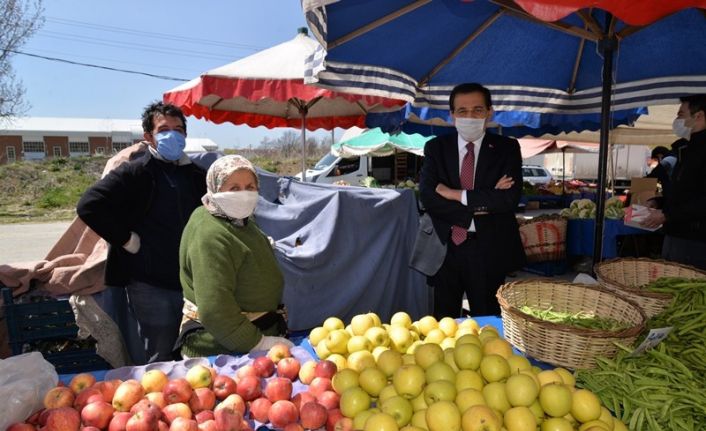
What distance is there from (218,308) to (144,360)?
79.9 inches

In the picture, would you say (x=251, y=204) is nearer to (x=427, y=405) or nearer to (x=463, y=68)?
(x=427, y=405)

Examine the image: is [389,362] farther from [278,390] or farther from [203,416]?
[203,416]

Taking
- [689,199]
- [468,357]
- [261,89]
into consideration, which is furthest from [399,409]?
[261,89]

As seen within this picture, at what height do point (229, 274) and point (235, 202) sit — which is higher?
point (235, 202)

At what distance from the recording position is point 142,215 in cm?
291

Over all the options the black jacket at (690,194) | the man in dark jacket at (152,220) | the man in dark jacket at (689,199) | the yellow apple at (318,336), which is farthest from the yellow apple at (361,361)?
the black jacket at (690,194)

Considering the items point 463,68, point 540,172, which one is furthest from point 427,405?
point 540,172

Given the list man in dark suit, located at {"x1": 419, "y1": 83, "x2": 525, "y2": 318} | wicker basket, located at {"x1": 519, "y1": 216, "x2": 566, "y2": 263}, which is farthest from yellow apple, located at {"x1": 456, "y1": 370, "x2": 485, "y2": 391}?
wicker basket, located at {"x1": 519, "y1": 216, "x2": 566, "y2": 263}

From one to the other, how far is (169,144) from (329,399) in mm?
2071

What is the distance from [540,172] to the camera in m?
23.5

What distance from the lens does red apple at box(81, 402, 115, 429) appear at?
1447mm

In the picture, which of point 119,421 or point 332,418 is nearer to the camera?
point 119,421

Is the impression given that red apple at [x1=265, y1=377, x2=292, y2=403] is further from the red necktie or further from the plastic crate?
the red necktie

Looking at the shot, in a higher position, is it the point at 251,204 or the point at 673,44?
the point at 673,44
